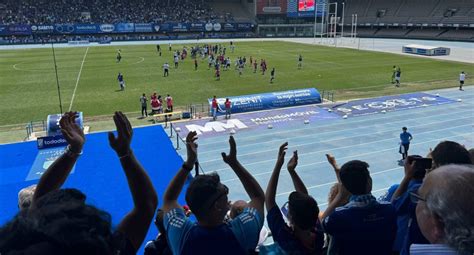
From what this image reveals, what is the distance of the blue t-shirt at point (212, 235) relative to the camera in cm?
288

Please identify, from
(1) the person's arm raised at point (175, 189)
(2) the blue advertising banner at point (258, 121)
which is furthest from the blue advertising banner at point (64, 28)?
(1) the person's arm raised at point (175, 189)

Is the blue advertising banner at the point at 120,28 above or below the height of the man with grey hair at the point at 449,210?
above

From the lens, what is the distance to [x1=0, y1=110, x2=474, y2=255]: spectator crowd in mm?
1474

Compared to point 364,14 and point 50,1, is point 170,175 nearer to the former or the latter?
point 50,1

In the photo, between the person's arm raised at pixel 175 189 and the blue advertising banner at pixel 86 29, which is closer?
the person's arm raised at pixel 175 189

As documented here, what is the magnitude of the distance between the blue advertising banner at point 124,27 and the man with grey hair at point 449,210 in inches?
2875

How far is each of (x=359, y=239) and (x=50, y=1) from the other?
8206 cm

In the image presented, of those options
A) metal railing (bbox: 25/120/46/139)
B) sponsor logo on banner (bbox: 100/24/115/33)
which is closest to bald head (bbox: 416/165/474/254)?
metal railing (bbox: 25/120/46/139)

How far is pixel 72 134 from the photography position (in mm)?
3053

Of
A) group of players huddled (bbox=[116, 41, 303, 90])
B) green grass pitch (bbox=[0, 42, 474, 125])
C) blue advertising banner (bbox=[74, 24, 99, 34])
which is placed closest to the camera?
green grass pitch (bbox=[0, 42, 474, 125])

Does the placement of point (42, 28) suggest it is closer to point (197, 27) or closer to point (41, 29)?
point (41, 29)

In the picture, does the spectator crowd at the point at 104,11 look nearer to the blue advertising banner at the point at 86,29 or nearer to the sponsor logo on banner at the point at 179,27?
the blue advertising banner at the point at 86,29

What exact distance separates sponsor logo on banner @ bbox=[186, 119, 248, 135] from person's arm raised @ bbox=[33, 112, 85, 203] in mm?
14767

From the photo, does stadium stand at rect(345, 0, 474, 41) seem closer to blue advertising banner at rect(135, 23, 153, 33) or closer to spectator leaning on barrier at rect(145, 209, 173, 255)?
blue advertising banner at rect(135, 23, 153, 33)
